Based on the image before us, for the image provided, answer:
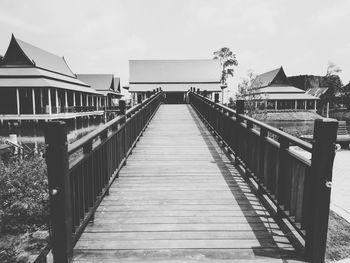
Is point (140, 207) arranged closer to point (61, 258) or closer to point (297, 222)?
point (61, 258)

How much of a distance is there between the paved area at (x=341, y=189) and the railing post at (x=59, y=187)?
19.2 feet

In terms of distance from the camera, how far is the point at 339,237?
16.6ft

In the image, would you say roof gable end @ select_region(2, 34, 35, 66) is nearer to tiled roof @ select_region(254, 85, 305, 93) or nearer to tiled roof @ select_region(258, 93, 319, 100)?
tiled roof @ select_region(258, 93, 319, 100)

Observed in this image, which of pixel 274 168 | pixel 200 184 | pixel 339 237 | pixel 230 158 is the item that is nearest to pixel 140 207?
pixel 200 184

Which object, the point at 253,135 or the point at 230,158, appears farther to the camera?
the point at 230,158

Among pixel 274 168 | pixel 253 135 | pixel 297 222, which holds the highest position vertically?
pixel 253 135

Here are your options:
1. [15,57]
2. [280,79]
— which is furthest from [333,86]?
[15,57]

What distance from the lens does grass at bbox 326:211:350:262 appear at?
175 inches

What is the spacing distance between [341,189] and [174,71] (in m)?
33.8

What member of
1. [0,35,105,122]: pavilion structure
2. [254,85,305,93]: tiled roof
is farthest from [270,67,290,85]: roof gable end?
[0,35,105,122]: pavilion structure

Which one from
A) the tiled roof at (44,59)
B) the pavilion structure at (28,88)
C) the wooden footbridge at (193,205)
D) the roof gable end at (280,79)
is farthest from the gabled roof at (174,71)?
the wooden footbridge at (193,205)

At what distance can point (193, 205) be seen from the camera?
401 centimetres

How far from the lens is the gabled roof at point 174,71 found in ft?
129

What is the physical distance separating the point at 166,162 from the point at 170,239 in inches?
125
